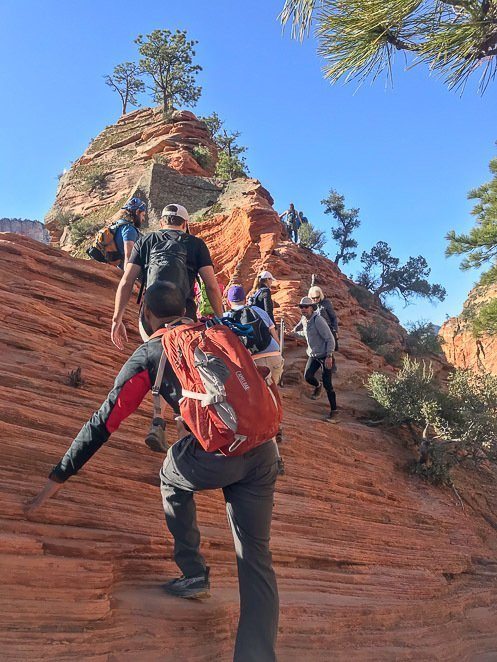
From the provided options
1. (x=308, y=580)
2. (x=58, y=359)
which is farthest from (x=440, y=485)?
(x=58, y=359)

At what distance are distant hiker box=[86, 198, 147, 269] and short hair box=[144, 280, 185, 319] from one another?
2910 millimetres

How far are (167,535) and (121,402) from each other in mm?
1381

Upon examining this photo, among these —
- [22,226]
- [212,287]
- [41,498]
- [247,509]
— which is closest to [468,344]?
[212,287]

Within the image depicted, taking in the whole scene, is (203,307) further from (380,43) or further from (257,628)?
(257,628)

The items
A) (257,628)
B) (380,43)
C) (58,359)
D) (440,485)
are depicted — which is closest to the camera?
(257,628)

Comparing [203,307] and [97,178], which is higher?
[97,178]

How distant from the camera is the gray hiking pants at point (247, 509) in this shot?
9.57 ft

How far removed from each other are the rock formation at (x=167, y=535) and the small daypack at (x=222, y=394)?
1.23 metres

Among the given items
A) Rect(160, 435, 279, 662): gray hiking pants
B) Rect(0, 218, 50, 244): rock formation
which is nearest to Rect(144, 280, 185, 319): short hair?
Rect(160, 435, 279, 662): gray hiking pants

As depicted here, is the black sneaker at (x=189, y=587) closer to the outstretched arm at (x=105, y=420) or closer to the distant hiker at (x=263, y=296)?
the outstretched arm at (x=105, y=420)

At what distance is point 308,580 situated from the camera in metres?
5.04

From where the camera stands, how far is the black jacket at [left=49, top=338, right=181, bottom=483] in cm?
324

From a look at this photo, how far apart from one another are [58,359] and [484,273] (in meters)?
12.9

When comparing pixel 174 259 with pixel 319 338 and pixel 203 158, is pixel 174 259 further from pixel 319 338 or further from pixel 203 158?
pixel 203 158
